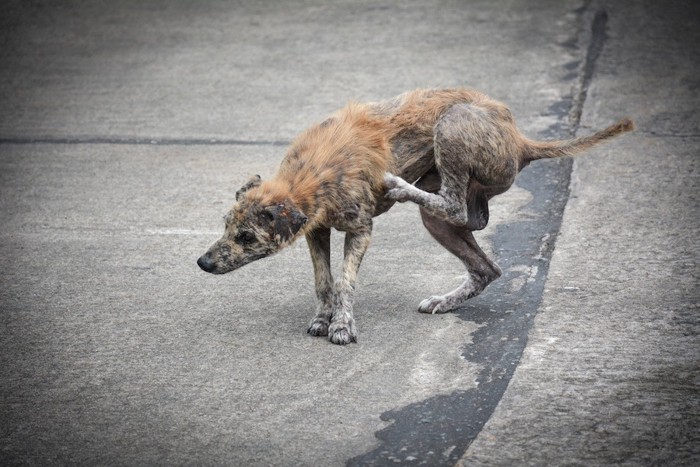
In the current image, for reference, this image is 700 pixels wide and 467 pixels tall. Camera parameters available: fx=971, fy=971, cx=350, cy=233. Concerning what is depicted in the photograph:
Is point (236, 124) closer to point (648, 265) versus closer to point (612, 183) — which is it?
point (612, 183)

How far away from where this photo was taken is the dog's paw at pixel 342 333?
5.16 m

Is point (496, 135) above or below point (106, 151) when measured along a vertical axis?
above

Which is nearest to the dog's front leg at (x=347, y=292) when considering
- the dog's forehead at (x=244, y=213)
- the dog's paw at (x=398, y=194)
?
the dog's paw at (x=398, y=194)

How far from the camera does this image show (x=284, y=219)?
16.7 feet

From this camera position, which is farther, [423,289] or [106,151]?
[106,151]

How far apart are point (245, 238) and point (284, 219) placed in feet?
0.80

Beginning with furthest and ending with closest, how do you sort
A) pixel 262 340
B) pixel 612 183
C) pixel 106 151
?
1. pixel 106 151
2. pixel 612 183
3. pixel 262 340

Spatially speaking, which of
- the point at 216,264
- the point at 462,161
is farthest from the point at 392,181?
the point at 216,264

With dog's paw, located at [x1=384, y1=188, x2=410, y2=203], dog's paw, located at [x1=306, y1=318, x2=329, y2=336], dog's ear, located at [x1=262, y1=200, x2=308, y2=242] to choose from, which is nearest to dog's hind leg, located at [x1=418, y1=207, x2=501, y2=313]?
dog's paw, located at [x1=384, y1=188, x2=410, y2=203]

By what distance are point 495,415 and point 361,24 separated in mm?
7400

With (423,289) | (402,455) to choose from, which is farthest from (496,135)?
(402,455)

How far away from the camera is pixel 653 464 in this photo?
3.91m

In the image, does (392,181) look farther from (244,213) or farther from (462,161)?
(244,213)

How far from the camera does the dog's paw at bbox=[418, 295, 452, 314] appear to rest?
553 cm
